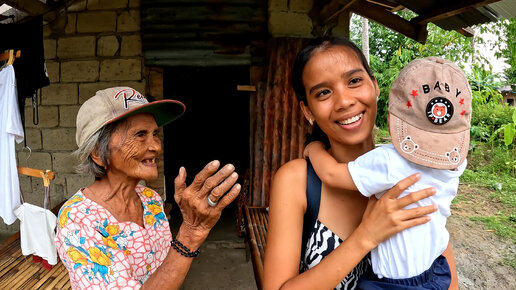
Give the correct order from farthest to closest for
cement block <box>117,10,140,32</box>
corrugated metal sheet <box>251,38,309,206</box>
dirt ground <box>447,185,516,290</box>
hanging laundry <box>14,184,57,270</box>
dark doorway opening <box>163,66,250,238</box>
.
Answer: dark doorway opening <box>163,66,250,238</box> < dirt ground <box>447,185,516,290</box> < cement block <box>117,10,140,32</box> < corrugated metal sheet <box>251,38,309,206</box> < hanging laundry <box>14,184,57,270</box>

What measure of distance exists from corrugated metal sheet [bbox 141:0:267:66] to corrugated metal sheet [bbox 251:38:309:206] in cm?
31

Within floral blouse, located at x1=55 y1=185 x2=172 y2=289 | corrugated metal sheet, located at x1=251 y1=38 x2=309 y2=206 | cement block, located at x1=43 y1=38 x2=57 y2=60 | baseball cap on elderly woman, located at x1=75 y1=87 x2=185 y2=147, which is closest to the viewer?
floral blouse, located at x1=55 y1=185 x2=172 y2=289

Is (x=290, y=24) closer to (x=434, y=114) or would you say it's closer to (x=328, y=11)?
(x=328, y=11)

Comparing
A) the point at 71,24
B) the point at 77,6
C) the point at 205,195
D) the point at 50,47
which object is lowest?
the point at 205,195

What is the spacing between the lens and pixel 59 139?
4227 mm

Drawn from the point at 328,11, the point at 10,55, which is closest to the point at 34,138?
the point at 10,55

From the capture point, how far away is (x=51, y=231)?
8.40 feet

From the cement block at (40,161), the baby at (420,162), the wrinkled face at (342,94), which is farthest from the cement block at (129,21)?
the baby at (420,162)

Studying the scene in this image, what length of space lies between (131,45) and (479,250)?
600 cm

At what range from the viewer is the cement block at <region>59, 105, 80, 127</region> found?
416 centimetres

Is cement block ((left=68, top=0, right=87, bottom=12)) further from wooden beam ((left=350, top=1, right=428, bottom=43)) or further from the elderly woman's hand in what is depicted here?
the elderly woman's hand

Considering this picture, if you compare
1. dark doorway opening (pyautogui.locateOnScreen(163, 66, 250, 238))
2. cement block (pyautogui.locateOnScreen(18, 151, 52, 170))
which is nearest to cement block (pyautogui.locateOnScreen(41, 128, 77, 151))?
cement block (pyautogui.locateOnScreen(18, 151, 52, 170))

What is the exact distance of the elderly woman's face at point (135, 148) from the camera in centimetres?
150

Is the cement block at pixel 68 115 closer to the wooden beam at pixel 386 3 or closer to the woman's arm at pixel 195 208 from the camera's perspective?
the woman's arm at pixel 195 208
